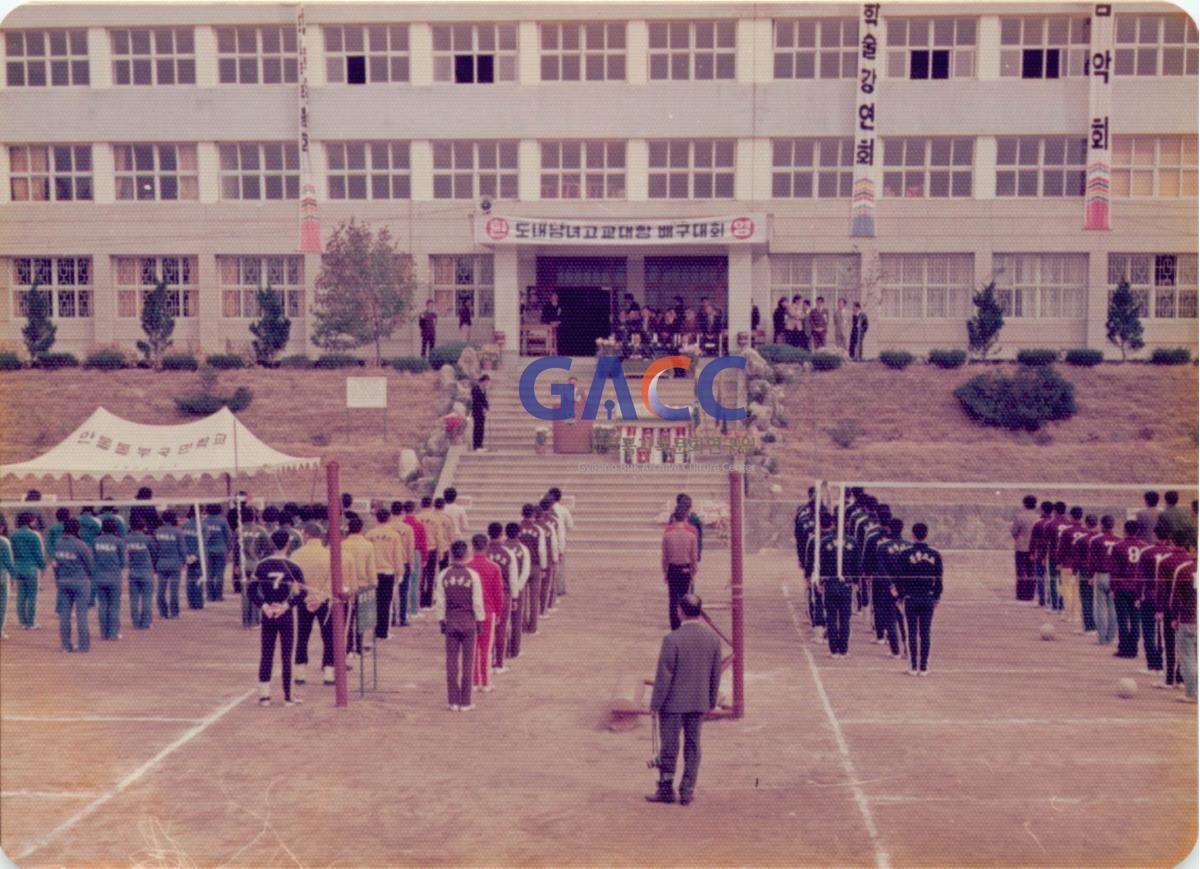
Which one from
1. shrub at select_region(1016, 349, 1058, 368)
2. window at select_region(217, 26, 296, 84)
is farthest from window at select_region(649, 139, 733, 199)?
window at select_region(217, 26, 296, 84)

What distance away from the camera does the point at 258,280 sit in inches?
1583

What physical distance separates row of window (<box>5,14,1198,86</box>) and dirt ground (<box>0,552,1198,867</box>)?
24296mm

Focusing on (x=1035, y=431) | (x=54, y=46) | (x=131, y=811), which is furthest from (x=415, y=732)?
(x=54, y=46)

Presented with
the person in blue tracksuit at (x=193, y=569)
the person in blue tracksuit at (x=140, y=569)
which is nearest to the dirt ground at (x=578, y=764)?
the person in blue tracksuit at (x=140, y=569)

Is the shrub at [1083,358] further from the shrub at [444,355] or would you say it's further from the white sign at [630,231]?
the shrub at [444,355]

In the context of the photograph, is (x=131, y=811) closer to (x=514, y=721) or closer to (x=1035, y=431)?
(x=514, y=721)

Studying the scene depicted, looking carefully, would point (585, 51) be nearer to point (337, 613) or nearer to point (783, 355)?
point (783, 355)

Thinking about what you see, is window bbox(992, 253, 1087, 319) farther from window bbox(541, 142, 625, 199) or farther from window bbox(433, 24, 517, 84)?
window bbox(433, 24, 517, 84)

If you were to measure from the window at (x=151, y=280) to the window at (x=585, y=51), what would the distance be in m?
12.2

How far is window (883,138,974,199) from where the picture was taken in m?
38.3

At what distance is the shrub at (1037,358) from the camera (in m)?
34.7

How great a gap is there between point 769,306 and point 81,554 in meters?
25.6

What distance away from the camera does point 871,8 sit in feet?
117

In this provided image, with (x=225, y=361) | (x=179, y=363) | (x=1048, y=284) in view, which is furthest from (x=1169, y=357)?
(x=179, y=363)
